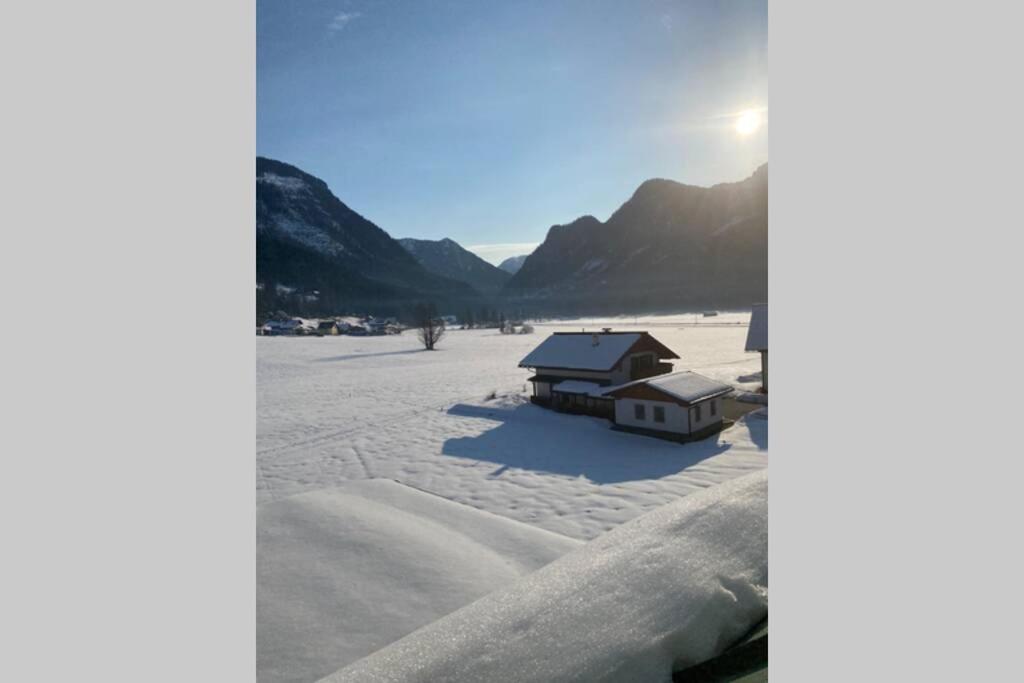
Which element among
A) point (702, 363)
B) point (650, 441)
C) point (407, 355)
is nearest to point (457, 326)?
point (407, 355)

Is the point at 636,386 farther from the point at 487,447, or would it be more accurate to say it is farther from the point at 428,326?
the point at 428,326

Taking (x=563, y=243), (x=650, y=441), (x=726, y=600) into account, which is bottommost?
(x=650, y=441)

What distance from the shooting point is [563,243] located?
3406 millimetres

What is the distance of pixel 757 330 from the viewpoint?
1021 cm

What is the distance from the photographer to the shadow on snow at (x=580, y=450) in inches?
220

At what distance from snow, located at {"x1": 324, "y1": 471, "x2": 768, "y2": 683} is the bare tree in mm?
18791

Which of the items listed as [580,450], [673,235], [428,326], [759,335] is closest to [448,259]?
[673,235]

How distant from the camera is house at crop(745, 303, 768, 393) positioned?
9945 mm

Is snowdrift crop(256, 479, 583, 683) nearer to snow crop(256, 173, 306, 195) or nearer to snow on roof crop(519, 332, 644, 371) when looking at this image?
snow crop(256, 173, 306, 195)

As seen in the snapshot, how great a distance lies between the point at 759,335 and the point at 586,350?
3566 mm

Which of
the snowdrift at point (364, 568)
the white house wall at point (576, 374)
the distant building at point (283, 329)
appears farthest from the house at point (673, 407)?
the distant building at point (283, 329)

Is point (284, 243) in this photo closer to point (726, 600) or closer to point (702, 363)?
point (726, 600)

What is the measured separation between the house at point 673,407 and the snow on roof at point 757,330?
310 centimetres

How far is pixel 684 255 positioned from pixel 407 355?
15861 millimetres
